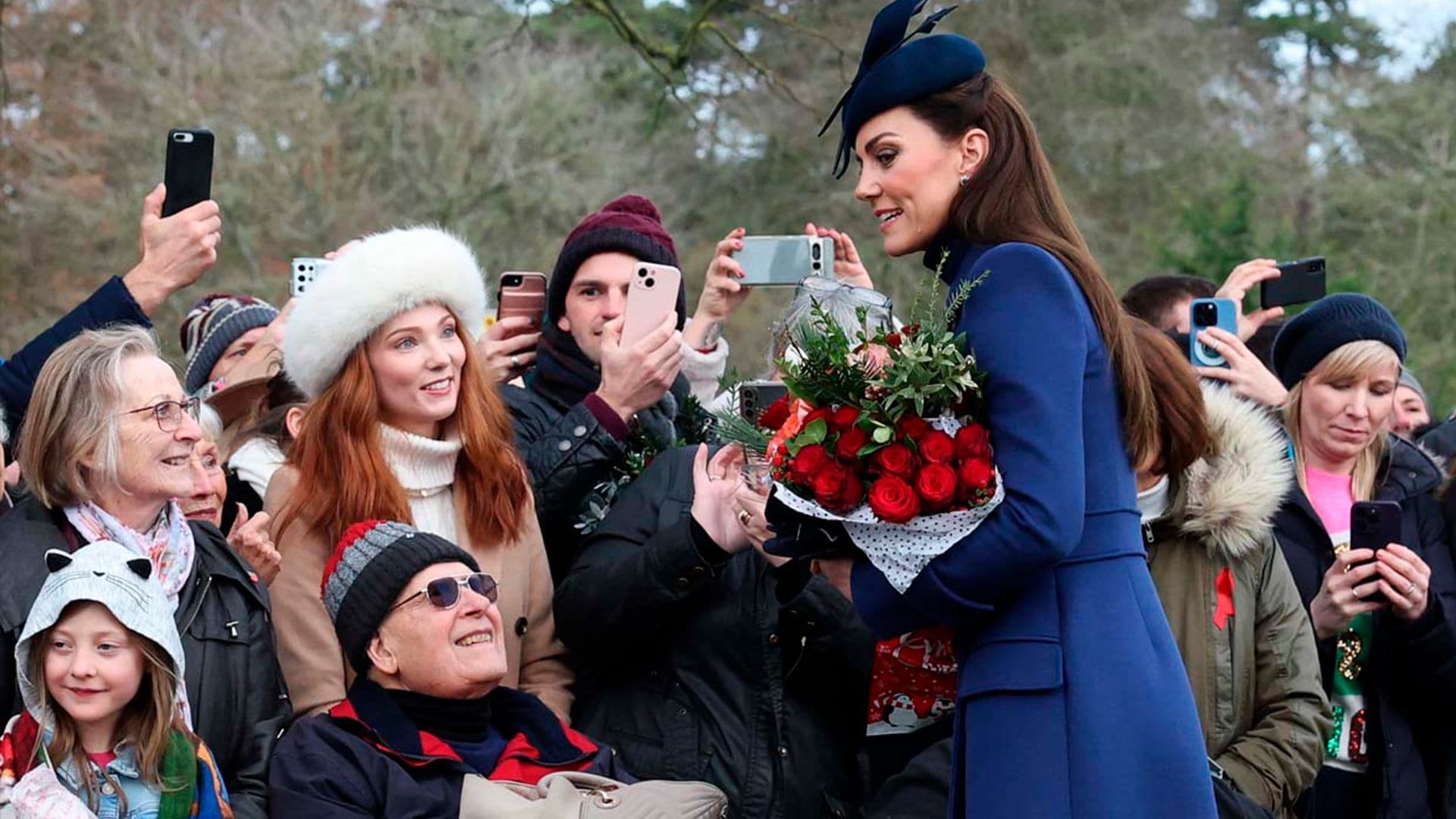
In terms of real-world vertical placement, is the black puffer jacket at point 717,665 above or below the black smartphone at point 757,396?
below

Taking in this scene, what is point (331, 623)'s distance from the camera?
4.41 m

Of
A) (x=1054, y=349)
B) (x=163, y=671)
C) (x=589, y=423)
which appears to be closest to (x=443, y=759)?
(x=163, y=671)

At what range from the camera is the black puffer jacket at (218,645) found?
394 cm

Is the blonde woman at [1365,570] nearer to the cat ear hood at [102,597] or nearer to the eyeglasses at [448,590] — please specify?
the eyeglasses at [448,590]

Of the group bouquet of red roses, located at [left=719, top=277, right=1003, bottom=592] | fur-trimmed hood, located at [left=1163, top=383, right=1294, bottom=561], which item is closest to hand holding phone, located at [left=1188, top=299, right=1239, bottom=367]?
fur-trimmed hood, located at [left=1163, top=383, right=1294, bottom=561]

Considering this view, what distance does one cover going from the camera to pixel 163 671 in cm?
386

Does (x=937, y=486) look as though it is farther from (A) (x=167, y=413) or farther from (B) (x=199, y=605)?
(A) (x=167, y=413)

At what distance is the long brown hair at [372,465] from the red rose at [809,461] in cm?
164

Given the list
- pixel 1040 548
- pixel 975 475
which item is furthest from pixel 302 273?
pixel 1040 548

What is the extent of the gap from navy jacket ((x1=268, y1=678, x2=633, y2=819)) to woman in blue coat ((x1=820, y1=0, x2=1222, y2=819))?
1.15m

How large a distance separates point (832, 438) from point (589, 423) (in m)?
1.60

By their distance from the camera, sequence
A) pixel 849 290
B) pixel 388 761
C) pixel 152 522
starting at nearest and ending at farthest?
pixel 849 290 < pixel 388 761 < pixel 152 522

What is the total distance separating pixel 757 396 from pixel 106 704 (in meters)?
1.58

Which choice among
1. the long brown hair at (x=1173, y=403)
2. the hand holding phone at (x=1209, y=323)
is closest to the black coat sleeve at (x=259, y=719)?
the long brown hair at (x=1173, y=403)
